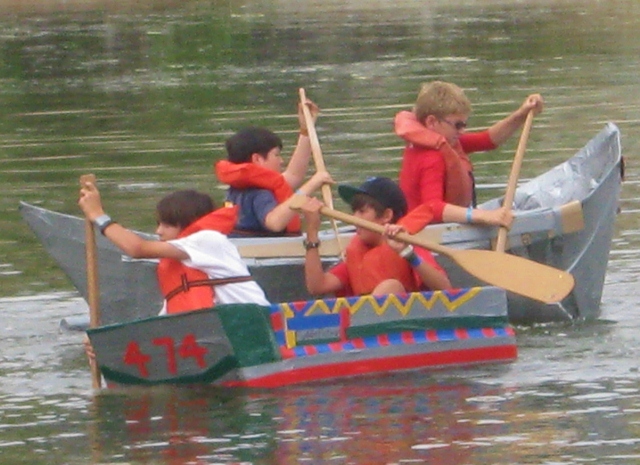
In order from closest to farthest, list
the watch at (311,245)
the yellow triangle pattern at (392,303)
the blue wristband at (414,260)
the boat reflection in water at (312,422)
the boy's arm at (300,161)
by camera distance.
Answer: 1. the boat reflection in water at (312,422)
2. the yellow triangle pattern at (392,303)
3. the blue wristband at (414,260)
4. the watch at (311,245)
5. the boy's arm at (300,161)

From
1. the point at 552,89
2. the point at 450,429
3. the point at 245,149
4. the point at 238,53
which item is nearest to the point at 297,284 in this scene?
the point at 245,149

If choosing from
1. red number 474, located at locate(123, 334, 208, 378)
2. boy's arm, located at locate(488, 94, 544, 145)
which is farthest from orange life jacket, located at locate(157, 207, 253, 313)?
boy's arm, located at locate(488, 94, 544, 145)

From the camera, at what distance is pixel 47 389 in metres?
7.93

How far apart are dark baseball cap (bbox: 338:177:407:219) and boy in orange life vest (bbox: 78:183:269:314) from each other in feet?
2.26

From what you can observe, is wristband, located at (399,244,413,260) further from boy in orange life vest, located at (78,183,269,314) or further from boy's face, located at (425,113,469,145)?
boy's face, located at (425,113,469,145)

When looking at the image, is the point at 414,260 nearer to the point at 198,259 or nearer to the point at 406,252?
the point at 406,252

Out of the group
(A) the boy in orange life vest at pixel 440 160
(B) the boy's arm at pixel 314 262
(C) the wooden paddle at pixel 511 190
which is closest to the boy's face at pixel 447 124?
(A) the boy in orange life vest at pixel 440 160

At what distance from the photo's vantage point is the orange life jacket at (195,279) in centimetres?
759

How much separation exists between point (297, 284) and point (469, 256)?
0.94 metres

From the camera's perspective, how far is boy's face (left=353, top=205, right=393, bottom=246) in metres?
8.12

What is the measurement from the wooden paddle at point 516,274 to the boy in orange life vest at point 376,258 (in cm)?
14

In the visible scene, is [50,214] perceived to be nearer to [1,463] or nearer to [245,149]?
[245,149]

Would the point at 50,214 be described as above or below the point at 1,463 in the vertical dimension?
above

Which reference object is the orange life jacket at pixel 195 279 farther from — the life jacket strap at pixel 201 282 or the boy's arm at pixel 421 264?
the boy's arm at pixel 421 264
